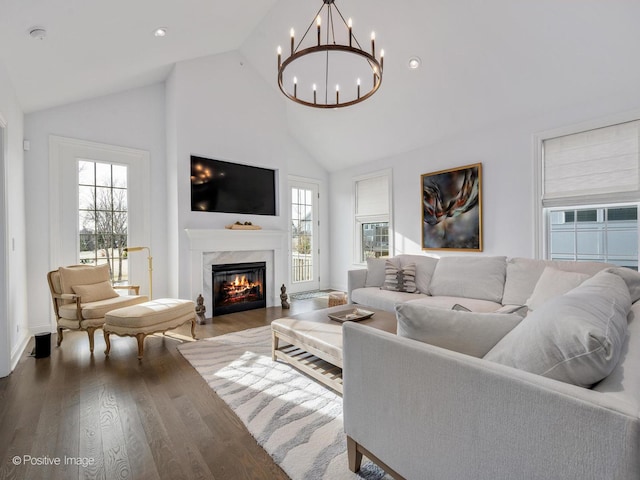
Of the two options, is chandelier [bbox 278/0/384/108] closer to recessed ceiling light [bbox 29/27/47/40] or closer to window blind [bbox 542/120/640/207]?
recessed ceiling light [bbox 29/27/47/40]

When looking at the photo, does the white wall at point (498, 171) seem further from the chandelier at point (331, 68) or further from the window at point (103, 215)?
the window at point (103, 215)

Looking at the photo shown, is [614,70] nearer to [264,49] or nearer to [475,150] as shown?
[475,150]

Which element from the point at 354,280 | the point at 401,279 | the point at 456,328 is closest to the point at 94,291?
the point at 354,280

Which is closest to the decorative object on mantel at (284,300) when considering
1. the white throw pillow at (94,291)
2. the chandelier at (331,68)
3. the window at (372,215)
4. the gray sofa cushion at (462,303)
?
the window at (372,215)

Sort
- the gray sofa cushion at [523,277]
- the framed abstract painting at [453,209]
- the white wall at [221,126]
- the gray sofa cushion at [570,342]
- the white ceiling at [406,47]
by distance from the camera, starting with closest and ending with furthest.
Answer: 1. the gray sofa cushion at [570,342]
2. the white ceiling at [406,47]
3. the gray sofa cushion at [523,277]
4. the white wall at [221,126]
5. the framed abstract painting at [453,209]

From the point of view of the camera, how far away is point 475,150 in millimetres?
4477

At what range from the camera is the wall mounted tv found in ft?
14.9

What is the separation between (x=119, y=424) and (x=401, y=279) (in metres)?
3.08

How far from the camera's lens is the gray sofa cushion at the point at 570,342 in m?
0.87

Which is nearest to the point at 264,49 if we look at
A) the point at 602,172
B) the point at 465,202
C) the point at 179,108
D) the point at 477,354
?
the point at 179,108

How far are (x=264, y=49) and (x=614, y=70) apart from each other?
164 inches

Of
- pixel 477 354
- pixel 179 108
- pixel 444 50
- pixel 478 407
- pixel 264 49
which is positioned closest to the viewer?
pixel 478 407

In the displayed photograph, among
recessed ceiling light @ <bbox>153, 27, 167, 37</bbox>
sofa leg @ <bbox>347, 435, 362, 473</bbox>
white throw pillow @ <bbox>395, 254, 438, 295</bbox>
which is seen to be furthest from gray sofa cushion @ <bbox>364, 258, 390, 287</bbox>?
recessed ceiling light @ <bbox>153, 27, 167, 37</bbox>

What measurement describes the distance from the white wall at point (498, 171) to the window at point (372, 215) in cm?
24
